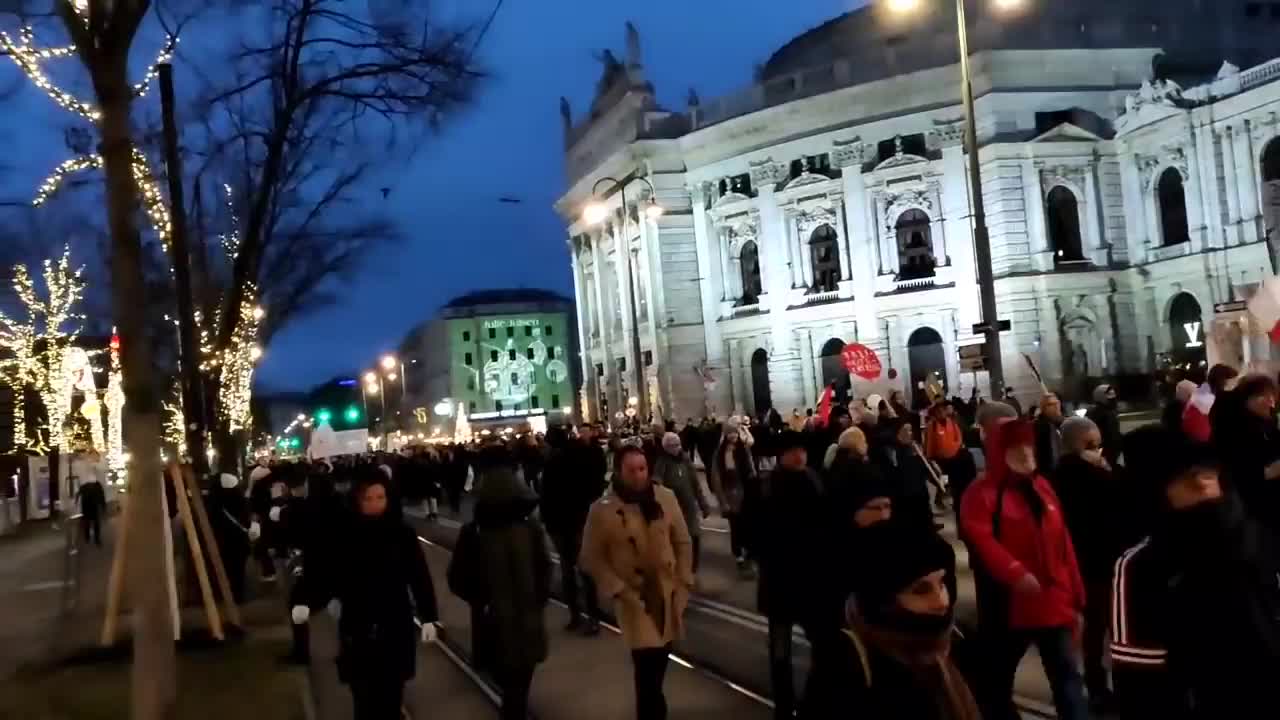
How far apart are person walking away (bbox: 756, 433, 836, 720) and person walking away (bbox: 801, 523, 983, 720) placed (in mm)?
4136

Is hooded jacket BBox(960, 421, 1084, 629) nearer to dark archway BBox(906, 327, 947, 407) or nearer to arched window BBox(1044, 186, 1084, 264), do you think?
dark archway BBox(906, 327, 947, 407)

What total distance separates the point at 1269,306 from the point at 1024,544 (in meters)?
9.06

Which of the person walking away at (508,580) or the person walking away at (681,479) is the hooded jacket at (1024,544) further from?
the person walking away at (681,479)

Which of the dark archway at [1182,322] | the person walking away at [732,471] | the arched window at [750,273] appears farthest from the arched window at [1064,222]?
the person walking away at [732,471]

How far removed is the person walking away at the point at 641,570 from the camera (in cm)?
743

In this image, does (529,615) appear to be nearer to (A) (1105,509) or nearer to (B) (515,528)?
(B) (515,528)

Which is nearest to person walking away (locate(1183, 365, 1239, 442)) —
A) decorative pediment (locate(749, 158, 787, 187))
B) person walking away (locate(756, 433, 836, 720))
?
person walking away (locate(756, 433, 836, 720))

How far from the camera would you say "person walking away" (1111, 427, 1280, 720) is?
451 cm

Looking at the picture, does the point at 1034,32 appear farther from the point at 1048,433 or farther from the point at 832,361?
the point at 1048,433

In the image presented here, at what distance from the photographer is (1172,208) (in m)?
52.4

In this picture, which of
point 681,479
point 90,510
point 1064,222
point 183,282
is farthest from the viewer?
point 1064,222

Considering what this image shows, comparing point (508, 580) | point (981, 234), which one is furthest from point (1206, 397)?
point (981, 234)

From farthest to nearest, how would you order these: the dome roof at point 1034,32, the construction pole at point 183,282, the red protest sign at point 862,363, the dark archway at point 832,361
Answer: the dark archway at point 832,361, the dome roof at point 1034,32, the red protest sign at point 862,363, the construction pole at point 183,282

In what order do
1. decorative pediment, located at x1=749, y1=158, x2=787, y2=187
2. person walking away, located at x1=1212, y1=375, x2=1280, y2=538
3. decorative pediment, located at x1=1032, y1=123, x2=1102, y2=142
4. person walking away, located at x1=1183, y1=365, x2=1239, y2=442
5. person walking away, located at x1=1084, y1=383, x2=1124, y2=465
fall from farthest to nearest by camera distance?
decorative pediment, located at x1=749, y1=158, x2=787, y2=187
decorative pediment, located at x1=1032, y1=123, x2=1102, y2=142
person walking away, located at x1=1084, y1=383, x2=1124, y2=465
person walking away, located at x1=1183, y1=365, x2=1239, y2=442
person walking away, located at x1=1212, y1=375, x2=1280, y2=538
